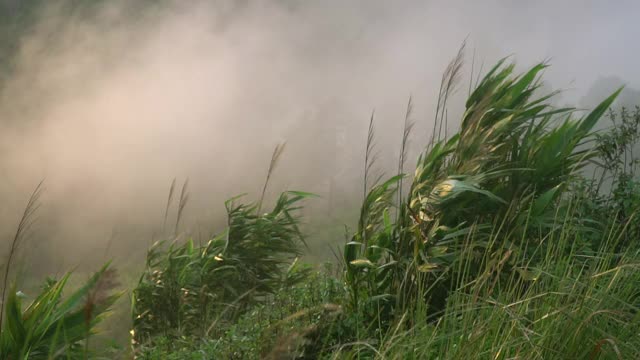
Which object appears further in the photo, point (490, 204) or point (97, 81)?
point (97, 81)

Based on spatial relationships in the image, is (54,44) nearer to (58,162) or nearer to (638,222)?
(58,162)

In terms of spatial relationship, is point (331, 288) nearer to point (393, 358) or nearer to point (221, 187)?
point (393, 358)

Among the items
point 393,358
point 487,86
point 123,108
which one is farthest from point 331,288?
point 123,108

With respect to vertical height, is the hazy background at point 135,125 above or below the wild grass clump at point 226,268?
above

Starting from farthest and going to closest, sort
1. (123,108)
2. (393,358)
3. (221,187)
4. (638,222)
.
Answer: (123,108), (221,187), (638,222), (393,358)

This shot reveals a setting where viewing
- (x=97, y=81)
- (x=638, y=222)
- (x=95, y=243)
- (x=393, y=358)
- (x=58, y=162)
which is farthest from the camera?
(x=97, y=81)

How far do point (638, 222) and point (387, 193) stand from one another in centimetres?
132

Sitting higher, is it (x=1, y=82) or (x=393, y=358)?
(x=1, y=82)

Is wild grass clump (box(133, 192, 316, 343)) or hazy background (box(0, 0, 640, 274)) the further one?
hazy background (box(0, 0, 640, 274))

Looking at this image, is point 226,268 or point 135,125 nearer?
point 226,268

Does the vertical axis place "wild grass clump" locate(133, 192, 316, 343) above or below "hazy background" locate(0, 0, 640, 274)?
below

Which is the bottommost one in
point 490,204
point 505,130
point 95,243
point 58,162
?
point 490,204

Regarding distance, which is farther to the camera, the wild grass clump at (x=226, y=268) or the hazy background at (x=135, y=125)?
the hazy background at (x=135, y=125)

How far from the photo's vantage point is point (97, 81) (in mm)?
168875
